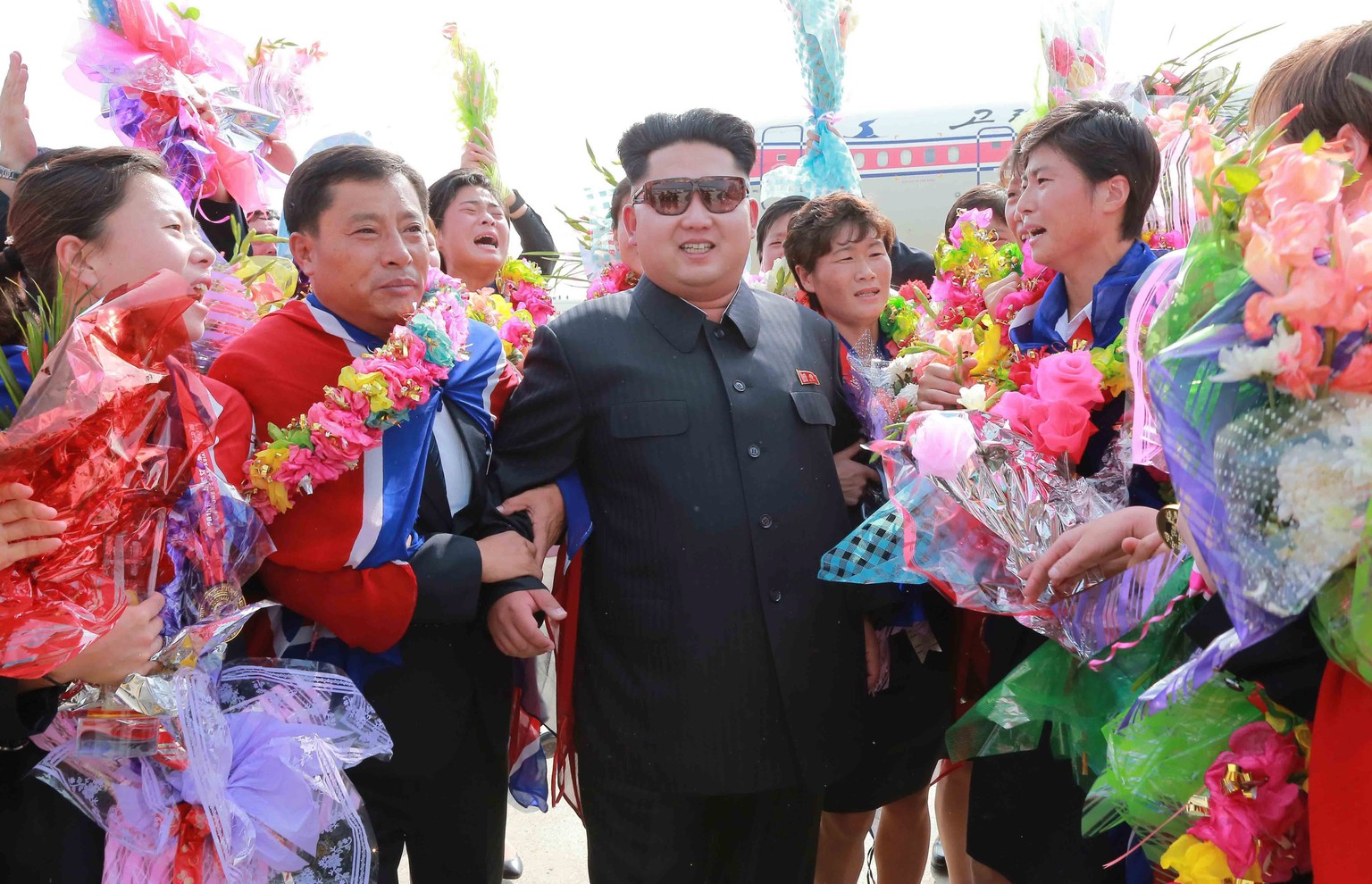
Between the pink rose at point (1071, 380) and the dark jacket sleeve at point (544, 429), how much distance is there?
3.46ft

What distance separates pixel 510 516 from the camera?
2480 millimetres

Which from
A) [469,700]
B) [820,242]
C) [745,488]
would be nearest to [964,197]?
[820,242]

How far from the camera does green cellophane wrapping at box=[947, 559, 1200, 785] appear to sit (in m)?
2.05

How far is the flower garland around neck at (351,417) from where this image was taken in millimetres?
2242

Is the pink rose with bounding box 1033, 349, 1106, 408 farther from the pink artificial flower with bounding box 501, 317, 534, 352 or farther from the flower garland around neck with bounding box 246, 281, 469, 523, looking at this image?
the pink artificial flower with bounding box 501, 317, 534, 352

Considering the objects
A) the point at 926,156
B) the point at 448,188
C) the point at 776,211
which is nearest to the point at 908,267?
the point at 776,211

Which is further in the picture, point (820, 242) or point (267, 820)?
point (820, 242)

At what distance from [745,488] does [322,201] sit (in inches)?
49.6

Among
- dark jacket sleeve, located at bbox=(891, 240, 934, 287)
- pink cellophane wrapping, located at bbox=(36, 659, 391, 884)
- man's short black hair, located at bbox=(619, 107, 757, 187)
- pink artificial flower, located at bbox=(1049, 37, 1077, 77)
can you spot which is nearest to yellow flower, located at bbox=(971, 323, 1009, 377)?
man's short black hair, located at bbox=(619, 107, 757, 187)

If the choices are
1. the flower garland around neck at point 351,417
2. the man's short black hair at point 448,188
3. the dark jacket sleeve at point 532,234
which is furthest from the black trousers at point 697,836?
the dark jacket sleeve at point 532,234

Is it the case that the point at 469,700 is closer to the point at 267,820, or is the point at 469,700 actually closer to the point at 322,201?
the point at 267,820

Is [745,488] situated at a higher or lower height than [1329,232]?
lower

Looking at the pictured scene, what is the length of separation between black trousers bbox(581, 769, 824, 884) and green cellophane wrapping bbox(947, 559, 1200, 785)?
478 millimetres

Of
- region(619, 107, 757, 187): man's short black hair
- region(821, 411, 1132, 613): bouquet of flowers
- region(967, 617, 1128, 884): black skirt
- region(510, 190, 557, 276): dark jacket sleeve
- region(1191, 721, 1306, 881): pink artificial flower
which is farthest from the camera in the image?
region(510, 190, 557, 276): dark jacket sleeve
